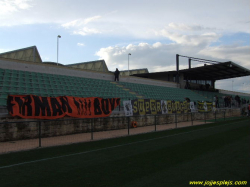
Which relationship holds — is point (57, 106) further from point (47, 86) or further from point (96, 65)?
point (96, 65)

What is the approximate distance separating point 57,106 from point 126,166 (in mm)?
8544

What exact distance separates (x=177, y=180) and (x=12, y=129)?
929cm

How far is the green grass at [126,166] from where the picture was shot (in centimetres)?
566

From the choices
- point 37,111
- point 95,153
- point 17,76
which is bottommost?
point 95,153

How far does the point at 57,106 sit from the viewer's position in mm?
14344

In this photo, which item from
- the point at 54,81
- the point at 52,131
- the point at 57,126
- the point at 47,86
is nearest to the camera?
the point at 52,131

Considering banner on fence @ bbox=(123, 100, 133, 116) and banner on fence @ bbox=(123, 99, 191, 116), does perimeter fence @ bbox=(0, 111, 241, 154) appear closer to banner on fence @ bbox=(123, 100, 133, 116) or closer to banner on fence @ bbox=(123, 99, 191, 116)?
banner on fence @ bbox=(123, 100, 133, 116)

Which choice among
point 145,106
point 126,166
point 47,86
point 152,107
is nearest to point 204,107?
point 152,107

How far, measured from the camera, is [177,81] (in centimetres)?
4112

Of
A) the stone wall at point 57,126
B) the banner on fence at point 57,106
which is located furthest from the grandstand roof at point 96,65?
the banner on fence at point 57,106

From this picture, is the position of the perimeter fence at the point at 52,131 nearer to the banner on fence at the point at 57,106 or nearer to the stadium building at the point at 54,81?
the banner on fence at the point at 57,106

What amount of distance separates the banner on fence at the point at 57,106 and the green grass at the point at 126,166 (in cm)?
377

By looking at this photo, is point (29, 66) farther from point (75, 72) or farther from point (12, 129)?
point (12, 129)

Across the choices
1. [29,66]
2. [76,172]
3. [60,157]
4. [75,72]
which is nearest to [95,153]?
[60,157]
